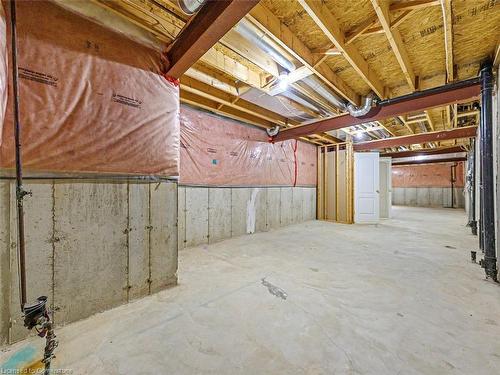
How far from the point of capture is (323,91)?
2980 mm

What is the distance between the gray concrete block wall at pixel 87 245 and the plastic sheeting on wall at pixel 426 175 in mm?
13120

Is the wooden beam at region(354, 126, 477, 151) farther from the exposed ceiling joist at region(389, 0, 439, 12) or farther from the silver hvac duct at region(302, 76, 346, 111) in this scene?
the exposed ceiling joist at region(389, 0, 439, 12)

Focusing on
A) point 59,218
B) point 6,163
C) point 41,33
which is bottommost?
point 59,218

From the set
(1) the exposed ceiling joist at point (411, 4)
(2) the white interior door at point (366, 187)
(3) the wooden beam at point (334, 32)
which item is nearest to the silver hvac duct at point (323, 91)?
(3) the wooden beam at point (334, 32)

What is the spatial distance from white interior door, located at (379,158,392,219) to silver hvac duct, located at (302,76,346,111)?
4.39m

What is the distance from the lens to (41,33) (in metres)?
1.40

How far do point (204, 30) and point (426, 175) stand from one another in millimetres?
13295

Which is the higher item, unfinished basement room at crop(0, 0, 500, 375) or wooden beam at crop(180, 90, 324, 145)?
wooden beam at crop(180, 90, 324, 145)

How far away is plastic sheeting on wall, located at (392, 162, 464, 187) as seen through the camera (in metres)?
10.1

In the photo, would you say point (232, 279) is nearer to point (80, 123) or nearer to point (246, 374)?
point (246, 374)

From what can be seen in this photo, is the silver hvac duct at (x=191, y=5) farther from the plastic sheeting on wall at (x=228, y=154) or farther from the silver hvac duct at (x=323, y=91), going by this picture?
the plastic sheeting on wall at (x=228, y=154)

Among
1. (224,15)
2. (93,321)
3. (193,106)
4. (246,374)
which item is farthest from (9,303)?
(193,106)

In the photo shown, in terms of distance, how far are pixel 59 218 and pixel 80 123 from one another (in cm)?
70

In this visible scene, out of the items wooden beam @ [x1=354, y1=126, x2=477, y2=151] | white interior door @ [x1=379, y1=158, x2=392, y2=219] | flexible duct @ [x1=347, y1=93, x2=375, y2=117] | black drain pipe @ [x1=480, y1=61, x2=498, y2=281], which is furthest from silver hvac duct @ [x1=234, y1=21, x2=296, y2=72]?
white interior door @ [x1=379, y1=158, x2=392, y2=219]
